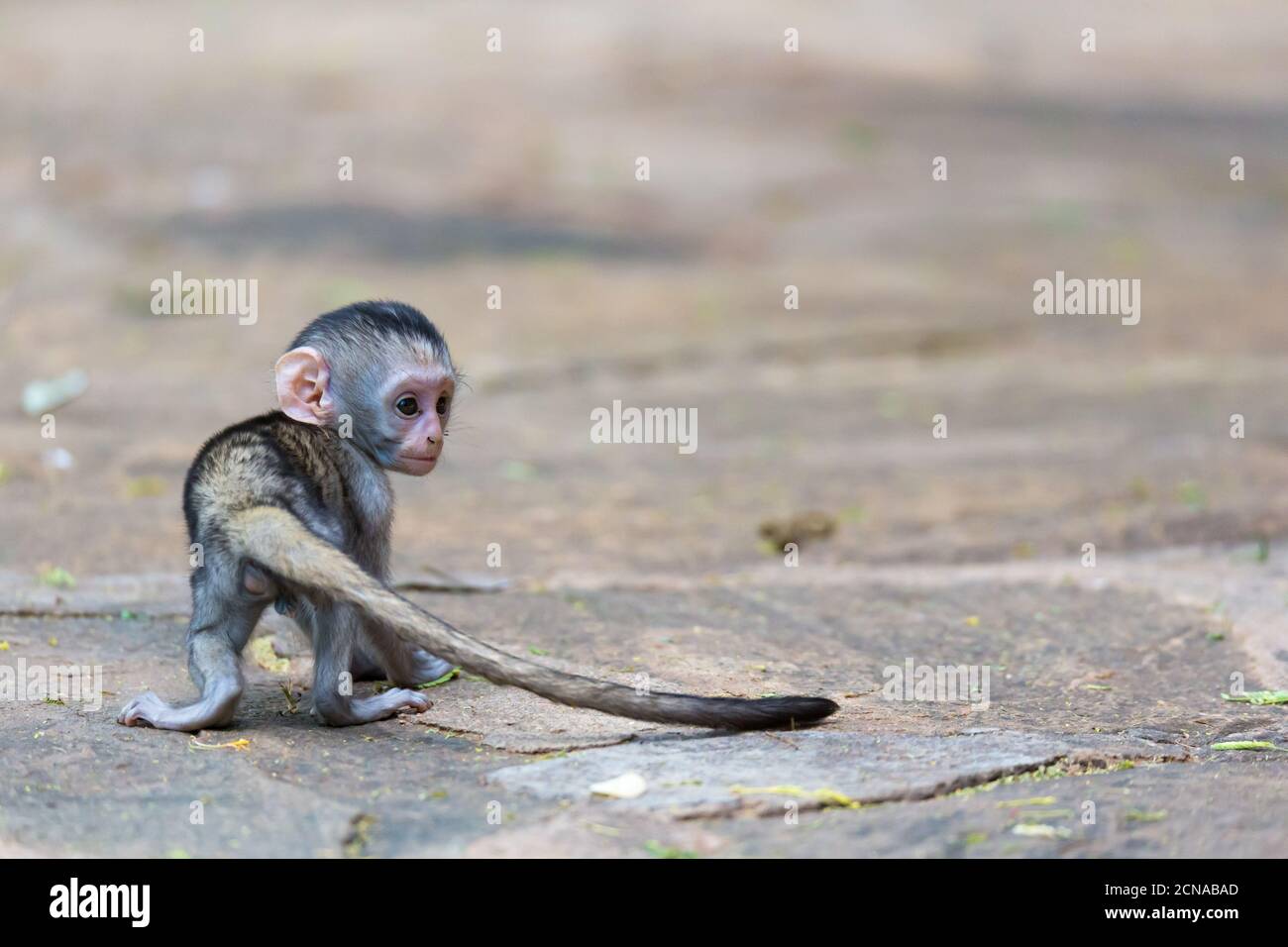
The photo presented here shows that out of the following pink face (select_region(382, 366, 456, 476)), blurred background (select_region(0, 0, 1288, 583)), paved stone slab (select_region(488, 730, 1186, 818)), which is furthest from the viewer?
blurred background (select_region(0, 0, 1288, 583))

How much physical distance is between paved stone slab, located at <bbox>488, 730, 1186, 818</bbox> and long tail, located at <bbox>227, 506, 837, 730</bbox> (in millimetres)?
101

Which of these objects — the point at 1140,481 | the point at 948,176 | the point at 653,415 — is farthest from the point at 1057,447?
→ the point at 948,176

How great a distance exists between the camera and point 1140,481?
31.4 ft

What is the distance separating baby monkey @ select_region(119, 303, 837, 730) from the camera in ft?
15.0

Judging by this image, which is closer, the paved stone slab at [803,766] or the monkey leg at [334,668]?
the paved stone slab at [803,766]

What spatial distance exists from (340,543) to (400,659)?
22.8 inches

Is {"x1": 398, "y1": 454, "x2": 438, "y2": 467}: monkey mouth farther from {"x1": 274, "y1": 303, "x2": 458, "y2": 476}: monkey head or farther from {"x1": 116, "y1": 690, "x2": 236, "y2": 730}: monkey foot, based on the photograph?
{"x1": 116, "y1": 690, "x2": 236, "y2": 730}: monkey foot

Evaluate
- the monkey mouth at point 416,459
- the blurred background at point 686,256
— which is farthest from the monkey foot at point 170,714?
the blurred background at point 686,256

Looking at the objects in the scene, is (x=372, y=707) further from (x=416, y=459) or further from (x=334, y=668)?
(x=416, y=459)

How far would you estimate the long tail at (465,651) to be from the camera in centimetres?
452

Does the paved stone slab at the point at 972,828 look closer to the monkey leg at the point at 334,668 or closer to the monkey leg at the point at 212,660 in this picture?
the monkey leg at the point at 334,668

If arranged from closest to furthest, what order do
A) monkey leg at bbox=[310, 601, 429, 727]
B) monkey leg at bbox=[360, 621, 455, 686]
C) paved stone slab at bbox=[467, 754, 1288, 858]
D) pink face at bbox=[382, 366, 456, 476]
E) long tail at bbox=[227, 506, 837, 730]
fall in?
paved stone slab at bbox=[467, 754, 1288, 858], long tail at bbox=[227, 506, 837, 730], monkey leg at bbox=[310, 601, 429, 727], pink face at bbox=[382, 366, 456, 476], monkey leg at bbox=[360, 621, 455, 686]

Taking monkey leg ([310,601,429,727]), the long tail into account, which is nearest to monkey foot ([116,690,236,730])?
monkey leg ([310,601,429,727])
